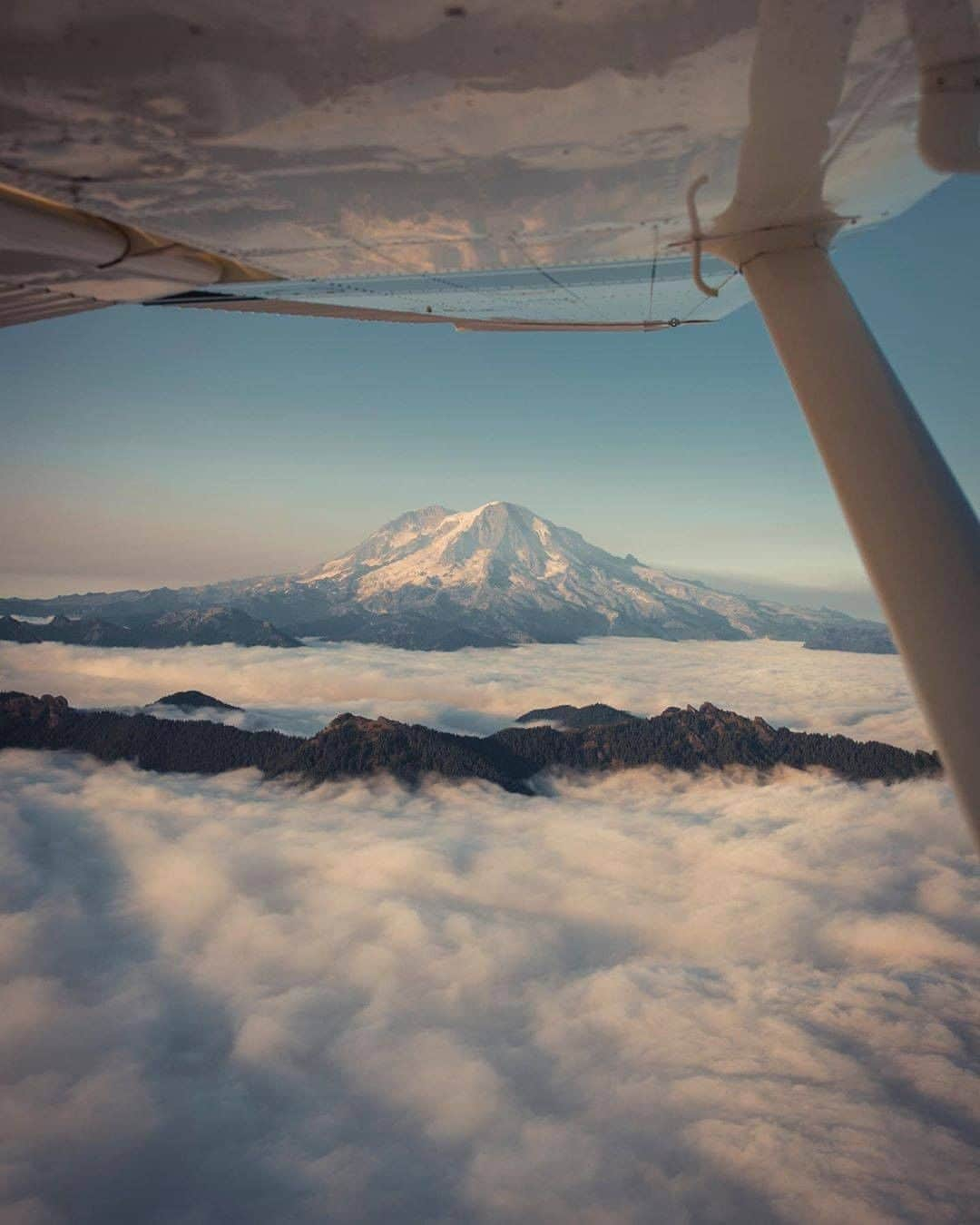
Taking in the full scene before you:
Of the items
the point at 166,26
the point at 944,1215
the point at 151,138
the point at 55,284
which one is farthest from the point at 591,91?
the point at 944,1215

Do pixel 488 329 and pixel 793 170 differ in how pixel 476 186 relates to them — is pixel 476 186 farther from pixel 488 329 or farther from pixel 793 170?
pixel 488 329

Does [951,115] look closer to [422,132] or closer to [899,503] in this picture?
[899,503]

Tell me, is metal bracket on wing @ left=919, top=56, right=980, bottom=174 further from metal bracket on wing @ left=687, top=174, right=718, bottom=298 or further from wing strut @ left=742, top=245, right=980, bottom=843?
metal bracket on wing @ left=687, top=174, right=718, bottom=298

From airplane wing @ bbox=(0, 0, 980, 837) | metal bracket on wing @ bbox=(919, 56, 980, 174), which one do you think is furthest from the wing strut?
metal bracket on wing @ bbox=(919, 56, 980, 174)


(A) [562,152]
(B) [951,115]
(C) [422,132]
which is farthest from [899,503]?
(C) [422,132]

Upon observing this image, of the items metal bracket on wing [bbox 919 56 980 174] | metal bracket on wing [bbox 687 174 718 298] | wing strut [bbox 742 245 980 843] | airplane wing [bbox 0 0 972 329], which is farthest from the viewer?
metal bracket on wing [bbox 687 174 718 298]

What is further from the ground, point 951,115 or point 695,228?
point 695,228

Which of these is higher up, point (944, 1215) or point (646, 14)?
point (646, 14)
